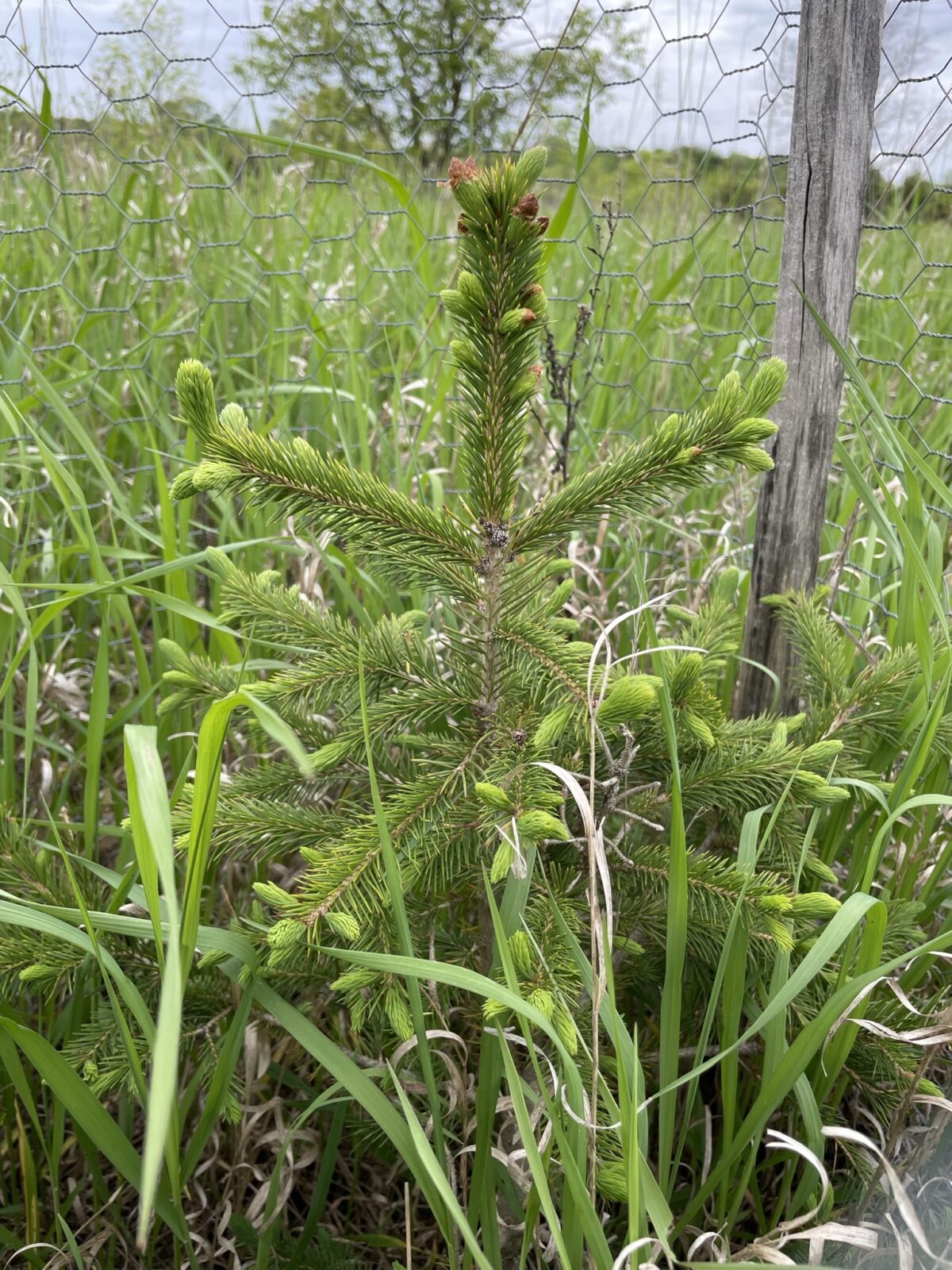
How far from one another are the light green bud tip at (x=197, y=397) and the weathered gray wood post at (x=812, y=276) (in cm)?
68

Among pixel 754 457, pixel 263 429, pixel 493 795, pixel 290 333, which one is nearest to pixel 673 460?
pixel 754 457

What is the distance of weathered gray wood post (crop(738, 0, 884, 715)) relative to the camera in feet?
3.26

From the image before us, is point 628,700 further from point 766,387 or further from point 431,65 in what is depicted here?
point 431,65

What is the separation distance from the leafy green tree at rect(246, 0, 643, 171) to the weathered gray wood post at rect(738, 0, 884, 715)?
2.94ft

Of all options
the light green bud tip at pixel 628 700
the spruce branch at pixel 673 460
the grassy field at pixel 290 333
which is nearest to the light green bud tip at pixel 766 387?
the spruce branch at pixel 673 460

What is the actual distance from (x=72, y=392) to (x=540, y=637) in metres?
1.62

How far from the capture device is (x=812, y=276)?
1.06 metres

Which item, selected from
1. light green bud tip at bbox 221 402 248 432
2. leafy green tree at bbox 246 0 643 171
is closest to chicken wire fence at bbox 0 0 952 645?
leafy green tree at bbox 246 0 643 171

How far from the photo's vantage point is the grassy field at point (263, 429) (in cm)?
100

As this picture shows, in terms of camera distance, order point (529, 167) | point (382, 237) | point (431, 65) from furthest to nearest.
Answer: point (382, 237) < point (431, 65) < point (529, 167)

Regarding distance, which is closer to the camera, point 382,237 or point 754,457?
point 754,457

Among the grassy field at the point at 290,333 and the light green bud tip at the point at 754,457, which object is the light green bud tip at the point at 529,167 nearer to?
the light green bud tip at the point at 754,457

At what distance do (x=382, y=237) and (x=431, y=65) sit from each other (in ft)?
2.37

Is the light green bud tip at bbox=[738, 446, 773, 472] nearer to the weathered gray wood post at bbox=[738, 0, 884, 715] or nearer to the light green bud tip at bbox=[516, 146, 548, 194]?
the light green bud tip at bbox=[516, 146, 548, 194]
